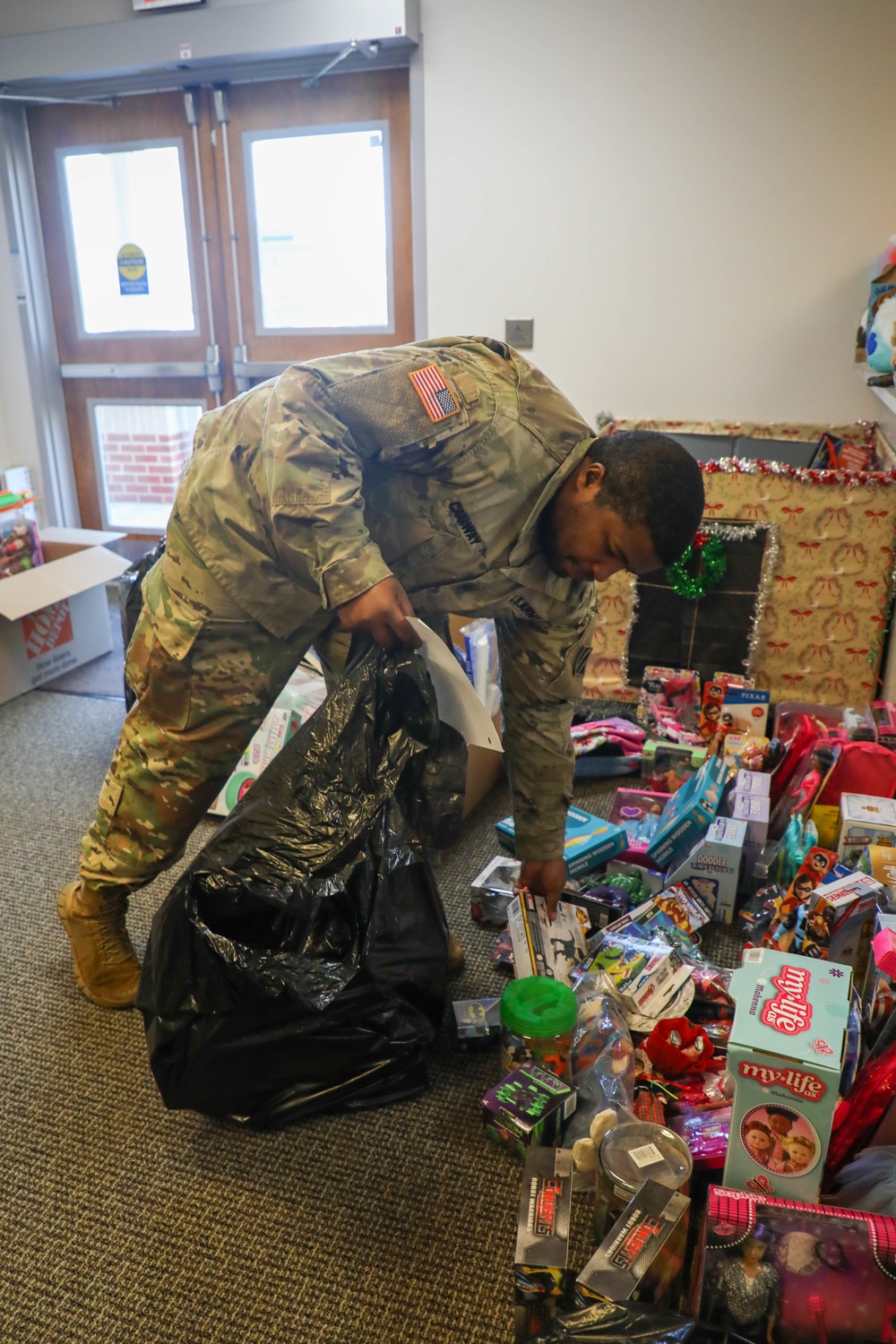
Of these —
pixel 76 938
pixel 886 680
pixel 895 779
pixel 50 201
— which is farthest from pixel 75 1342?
pixel 50 201

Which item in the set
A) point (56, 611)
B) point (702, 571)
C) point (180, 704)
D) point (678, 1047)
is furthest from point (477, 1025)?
point (56, 611)

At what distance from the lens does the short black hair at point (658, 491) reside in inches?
44.1

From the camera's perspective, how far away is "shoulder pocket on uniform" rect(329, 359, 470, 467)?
1.22 metres

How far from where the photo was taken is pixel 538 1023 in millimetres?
1294

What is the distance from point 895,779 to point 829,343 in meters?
1.55

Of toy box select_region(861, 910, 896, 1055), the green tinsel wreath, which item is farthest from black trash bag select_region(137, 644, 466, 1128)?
the green tinsel wreath

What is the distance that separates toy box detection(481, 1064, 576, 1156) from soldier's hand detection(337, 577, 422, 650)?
638mm

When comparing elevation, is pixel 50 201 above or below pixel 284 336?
above

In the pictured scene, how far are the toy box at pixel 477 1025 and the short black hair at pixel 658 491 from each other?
2.57 ft

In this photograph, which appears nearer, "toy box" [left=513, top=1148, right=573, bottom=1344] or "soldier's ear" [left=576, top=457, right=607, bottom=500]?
"toy box" [left=513, top=1148, right=573, bottom=1344]

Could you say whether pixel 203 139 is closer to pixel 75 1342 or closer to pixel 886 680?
pixel 886 680

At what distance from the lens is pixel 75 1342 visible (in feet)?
3.48

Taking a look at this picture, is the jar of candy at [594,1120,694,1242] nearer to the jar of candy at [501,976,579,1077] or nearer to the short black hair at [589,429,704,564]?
the jar of candy at [501,976,579,1077]

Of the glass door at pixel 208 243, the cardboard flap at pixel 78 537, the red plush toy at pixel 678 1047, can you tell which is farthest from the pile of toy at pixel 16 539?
the red plush toy at pixel 678 1047
